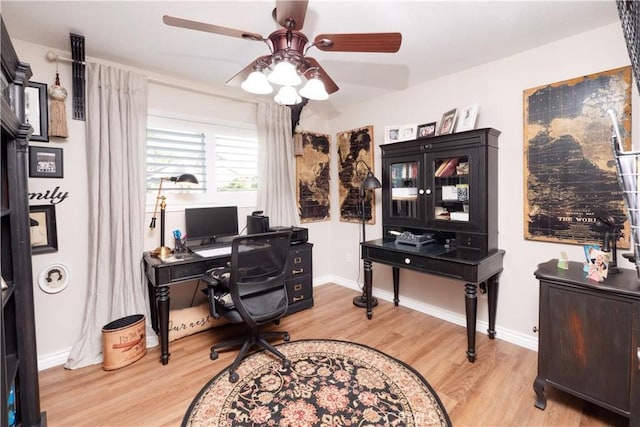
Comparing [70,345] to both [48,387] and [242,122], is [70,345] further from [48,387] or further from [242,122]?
[242,122]

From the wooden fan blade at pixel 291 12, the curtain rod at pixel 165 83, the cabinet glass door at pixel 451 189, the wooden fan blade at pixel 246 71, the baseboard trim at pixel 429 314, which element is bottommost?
the baseboard trim at pixel 429 314

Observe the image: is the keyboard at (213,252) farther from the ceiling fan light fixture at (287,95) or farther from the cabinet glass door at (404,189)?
the cabinet glass door at (404,189)

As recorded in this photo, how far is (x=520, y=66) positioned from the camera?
236 cm

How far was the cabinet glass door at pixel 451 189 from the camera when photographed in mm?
2492

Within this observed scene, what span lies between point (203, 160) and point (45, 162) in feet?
3.85

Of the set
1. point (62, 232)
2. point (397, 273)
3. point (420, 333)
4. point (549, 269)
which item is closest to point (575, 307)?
point (549, 269)

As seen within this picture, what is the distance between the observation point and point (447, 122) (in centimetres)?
268

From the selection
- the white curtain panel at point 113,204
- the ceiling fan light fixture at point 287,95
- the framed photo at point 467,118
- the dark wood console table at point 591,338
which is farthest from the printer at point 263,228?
the dark wood console table at point 591,338

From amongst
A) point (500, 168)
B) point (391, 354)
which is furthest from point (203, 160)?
point (500, 168)

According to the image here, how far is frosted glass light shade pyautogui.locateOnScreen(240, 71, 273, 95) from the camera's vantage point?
5.58 ft

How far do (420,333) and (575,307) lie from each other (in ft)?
4.13

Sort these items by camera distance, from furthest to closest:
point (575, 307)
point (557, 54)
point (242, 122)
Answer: point (242, 122) → point (557, 54) → point (575, 307)

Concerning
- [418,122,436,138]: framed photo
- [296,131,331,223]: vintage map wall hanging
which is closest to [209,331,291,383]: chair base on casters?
[296,131,331,223]: vintage map wall hanging

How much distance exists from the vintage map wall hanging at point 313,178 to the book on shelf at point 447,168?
164 cm
